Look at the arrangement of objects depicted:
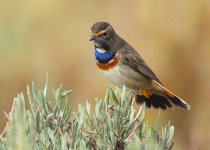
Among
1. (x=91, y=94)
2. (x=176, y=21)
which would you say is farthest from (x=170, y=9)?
(x=91, y=94)

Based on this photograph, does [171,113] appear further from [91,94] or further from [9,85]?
[9,85]

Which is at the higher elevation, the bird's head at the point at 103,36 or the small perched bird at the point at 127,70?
the bird's head at the point at 103,36

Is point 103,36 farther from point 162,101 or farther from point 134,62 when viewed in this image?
point 162,101

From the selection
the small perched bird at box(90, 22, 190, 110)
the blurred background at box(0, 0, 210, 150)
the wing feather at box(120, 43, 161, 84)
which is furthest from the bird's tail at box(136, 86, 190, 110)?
the blurred background at box(0, 0, 210, 150)

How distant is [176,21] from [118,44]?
269cm

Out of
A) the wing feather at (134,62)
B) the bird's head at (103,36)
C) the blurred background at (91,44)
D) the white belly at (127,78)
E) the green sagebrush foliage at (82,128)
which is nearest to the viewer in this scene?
the green sagebrush foliage at (82,128)

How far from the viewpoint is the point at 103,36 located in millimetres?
6359

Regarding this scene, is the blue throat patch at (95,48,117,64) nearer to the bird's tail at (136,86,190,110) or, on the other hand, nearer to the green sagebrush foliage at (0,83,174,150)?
the bird's tail at (136,86,190,110)

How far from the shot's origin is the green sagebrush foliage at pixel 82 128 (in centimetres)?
302

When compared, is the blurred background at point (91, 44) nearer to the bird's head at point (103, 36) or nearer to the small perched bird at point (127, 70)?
the small perched bird at point (127, 70)

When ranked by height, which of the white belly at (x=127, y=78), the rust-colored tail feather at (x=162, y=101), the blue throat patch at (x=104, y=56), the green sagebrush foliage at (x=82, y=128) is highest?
the green sagebrush foliage at (x=82, y=128)

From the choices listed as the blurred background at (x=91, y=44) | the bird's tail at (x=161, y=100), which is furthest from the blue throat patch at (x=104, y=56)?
the blurred background at (x=91, y=44)

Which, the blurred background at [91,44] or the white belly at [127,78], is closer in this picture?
the white belly at [127,78]

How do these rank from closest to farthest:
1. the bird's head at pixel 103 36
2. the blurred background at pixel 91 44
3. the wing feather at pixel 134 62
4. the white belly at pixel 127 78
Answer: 1. the white belly at pixel 127 78
2. the bird's head at pixel 103 36
3. the wing feather at pixel 134 62
4. the blurred background at pixel 91 44
